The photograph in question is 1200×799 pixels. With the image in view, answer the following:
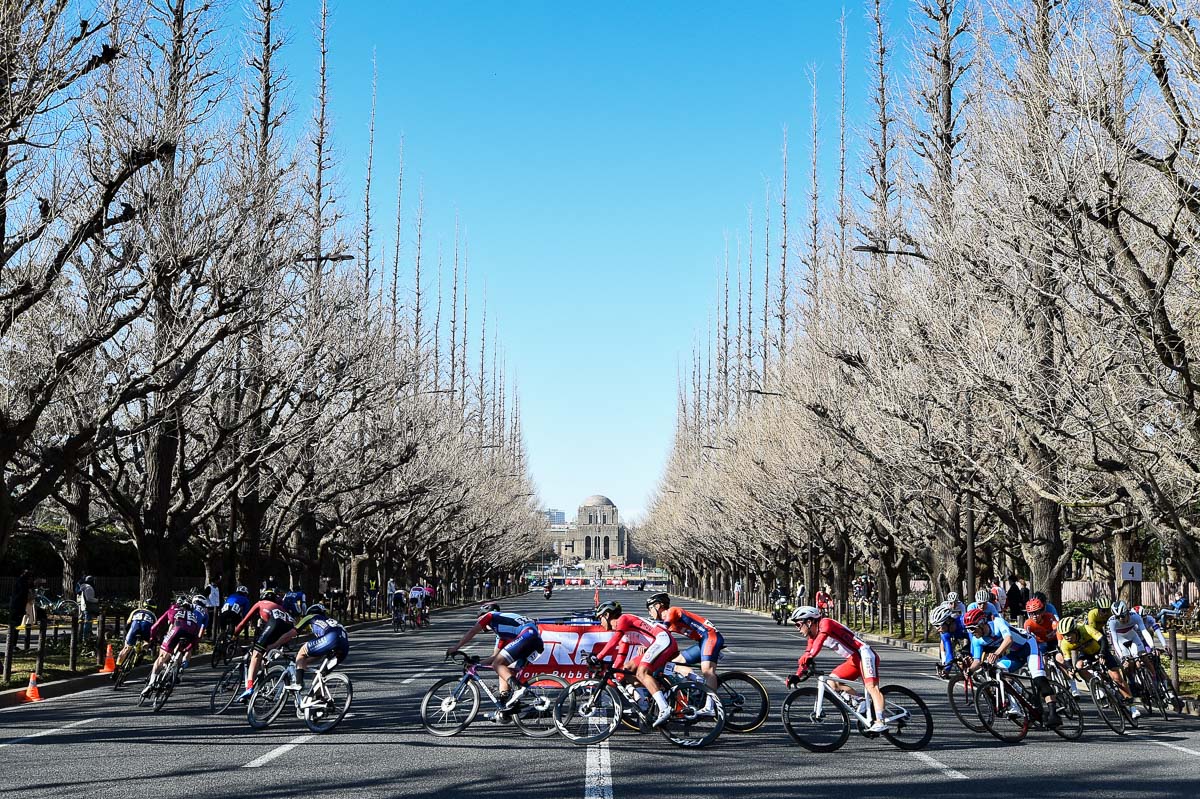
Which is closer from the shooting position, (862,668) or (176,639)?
(862,668)

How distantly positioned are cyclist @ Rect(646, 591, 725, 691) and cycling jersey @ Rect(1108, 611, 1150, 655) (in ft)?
17.8

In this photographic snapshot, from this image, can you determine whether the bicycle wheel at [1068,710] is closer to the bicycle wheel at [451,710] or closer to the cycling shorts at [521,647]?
the cycling shorts at [521,647]

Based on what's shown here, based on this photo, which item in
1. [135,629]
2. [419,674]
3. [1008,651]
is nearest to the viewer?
[1008,651]

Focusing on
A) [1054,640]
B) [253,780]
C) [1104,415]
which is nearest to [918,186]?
[1104,415]

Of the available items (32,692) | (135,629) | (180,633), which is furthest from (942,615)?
(32,692)

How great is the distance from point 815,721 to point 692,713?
4.75 ft

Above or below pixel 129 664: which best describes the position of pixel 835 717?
above

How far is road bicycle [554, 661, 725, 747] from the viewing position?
43.1ft

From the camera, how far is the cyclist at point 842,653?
490 inches

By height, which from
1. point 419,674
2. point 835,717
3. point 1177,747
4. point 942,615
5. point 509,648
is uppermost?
point 942,615

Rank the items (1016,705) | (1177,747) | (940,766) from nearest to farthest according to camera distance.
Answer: (940,766), (1177,747), (1016,705)

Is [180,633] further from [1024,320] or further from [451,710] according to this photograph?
[1024,320]

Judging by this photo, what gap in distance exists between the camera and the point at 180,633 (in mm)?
16125

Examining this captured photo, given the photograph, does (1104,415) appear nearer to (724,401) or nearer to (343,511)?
(343,511)
